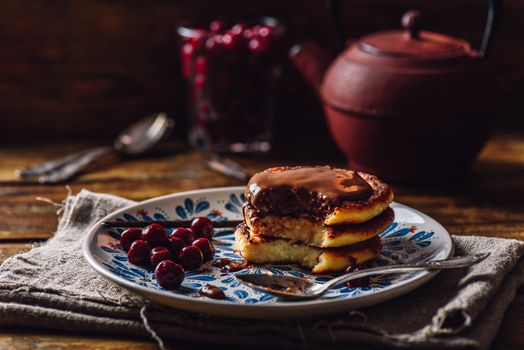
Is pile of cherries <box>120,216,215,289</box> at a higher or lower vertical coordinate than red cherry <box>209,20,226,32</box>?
lower

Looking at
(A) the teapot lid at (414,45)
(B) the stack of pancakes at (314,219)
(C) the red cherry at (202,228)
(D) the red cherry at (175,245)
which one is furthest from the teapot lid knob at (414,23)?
(D) the red cherry at (175,245)

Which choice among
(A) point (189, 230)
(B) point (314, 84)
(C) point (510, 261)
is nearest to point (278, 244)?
(A) point (189, 230)

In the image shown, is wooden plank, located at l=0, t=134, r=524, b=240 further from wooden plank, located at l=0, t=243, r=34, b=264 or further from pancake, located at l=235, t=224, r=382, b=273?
pancake, located at l=235, t=224, r=382, b=273

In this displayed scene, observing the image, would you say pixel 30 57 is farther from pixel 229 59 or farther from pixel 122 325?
pixel 122 325

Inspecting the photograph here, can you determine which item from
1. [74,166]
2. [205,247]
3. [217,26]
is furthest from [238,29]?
[205,247]

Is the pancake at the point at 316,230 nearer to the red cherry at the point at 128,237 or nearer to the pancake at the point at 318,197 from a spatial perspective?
the pancake at the point at 318,197

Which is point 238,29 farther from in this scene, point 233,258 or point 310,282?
point 310,282

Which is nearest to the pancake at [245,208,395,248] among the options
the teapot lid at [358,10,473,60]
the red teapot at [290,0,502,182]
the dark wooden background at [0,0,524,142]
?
the red teapot at [290,0,502,182]
